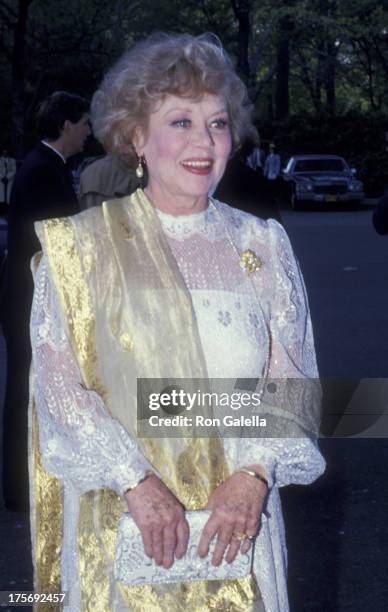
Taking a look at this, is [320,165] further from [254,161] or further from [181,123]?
[181,123]

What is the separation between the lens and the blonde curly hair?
2580 mm

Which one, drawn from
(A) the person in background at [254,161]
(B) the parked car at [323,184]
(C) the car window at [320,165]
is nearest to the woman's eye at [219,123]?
(A) the person in background at [254,161]

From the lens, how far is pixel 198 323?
8.18ft

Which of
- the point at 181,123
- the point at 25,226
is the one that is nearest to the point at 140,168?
the point at 181,123

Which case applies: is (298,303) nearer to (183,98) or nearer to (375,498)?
(183,98)

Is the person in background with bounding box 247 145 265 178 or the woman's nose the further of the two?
the person in background with bounding box 247 145 265 178

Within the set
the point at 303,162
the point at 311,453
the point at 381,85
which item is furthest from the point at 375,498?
the point at 381,85

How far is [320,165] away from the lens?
31750mm

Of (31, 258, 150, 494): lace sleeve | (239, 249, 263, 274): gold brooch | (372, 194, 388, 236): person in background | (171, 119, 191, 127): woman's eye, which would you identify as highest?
(171, 119, 191, 127): woman's eye

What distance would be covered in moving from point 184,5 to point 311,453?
4294 cm

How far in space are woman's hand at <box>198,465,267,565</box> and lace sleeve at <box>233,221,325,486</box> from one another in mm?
64

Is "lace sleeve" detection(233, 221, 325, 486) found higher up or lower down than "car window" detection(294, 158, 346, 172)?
higher up

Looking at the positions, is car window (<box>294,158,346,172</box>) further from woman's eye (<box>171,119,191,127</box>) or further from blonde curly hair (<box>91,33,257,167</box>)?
woman's eye (<box>171,119,191,127</box>)

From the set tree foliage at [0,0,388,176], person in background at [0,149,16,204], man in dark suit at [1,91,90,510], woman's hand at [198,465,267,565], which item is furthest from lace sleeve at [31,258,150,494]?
tree foliage at [0,0,388,176]
